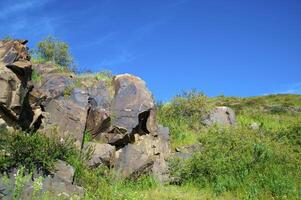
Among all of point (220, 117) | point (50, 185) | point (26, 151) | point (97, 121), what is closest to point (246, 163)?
point (97, 121)

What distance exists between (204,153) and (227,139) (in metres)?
2.07

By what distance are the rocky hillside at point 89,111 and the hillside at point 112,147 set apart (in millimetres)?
40

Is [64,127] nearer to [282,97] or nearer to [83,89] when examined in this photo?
[83,89]

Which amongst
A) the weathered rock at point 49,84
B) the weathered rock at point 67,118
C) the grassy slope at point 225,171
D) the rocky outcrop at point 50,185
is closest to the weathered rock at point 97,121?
the weathered rock at point 67,118

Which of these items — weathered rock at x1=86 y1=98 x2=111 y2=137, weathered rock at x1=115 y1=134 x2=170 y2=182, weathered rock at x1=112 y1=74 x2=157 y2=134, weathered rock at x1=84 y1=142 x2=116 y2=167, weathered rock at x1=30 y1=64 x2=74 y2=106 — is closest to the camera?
weathered rock at x1=84 y1=142 x2=116 y2=167

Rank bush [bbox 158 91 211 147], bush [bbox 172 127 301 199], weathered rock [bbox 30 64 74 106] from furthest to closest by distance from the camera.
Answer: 1. bush [bbox 158 91 211 147]
2. weathered rock [bbox 30 64 74 106]
3. bush [bbox 172 127 301 199]

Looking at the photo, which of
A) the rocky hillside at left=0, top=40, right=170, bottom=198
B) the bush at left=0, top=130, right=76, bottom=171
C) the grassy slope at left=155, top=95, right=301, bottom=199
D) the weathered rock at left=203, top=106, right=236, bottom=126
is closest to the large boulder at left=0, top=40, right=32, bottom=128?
the rocky hillside at left=0, top=40, right=170, bottom=198

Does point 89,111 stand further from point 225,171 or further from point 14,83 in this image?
point 225,171

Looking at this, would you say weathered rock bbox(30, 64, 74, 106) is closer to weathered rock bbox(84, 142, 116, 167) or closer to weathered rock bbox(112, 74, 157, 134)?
weathered rock bbox(112, 74, 157, 134)

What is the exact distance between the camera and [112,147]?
58.4 feet

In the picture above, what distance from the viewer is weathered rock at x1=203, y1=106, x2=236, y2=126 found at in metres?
27.0

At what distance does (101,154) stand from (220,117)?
39.2ft

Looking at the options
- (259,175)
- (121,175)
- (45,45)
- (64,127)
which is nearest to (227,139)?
(259,175)

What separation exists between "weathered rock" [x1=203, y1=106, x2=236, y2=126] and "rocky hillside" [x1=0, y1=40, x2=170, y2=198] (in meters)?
5.73
